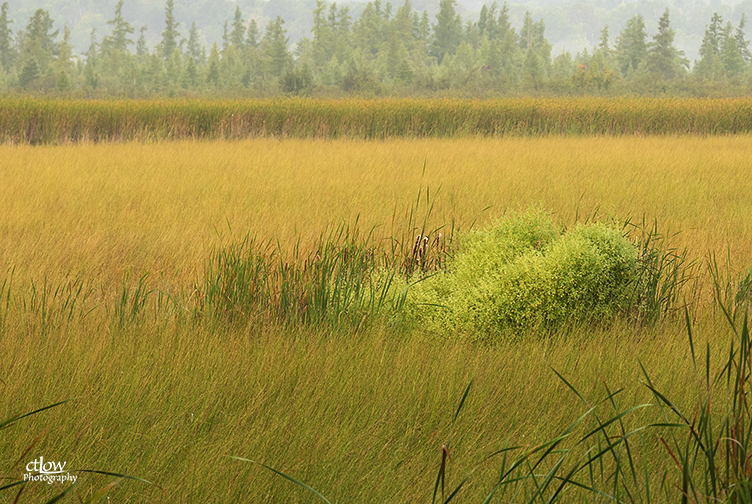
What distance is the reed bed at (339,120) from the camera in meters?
19.2

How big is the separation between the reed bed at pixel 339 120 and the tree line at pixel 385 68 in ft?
81.5

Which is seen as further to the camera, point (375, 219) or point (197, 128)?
point (197, 128)

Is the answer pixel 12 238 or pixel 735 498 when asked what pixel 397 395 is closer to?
pixel 735 498

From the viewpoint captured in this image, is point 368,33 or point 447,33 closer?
point 368,33

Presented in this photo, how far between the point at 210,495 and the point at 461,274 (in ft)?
7.88

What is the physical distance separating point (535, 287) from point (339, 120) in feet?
59.6

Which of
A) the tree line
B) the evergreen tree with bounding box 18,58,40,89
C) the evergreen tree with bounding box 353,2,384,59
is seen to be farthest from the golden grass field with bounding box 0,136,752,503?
the evergreen tree with bounding box 353,2,384,59

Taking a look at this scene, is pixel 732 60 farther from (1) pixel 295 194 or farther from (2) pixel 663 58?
(1) pixel 295 194

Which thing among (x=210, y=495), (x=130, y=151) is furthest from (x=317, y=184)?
(x=210, y=495)

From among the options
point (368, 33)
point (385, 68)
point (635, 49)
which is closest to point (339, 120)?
point (385, 68)

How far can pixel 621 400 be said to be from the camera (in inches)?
110

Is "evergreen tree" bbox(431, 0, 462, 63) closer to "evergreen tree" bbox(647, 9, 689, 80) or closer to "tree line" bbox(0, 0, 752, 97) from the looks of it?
"tree line" bbox(0, 0, 752, 97)

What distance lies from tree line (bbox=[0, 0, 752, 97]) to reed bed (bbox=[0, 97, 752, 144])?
81.5 feet

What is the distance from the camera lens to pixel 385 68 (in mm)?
73875
